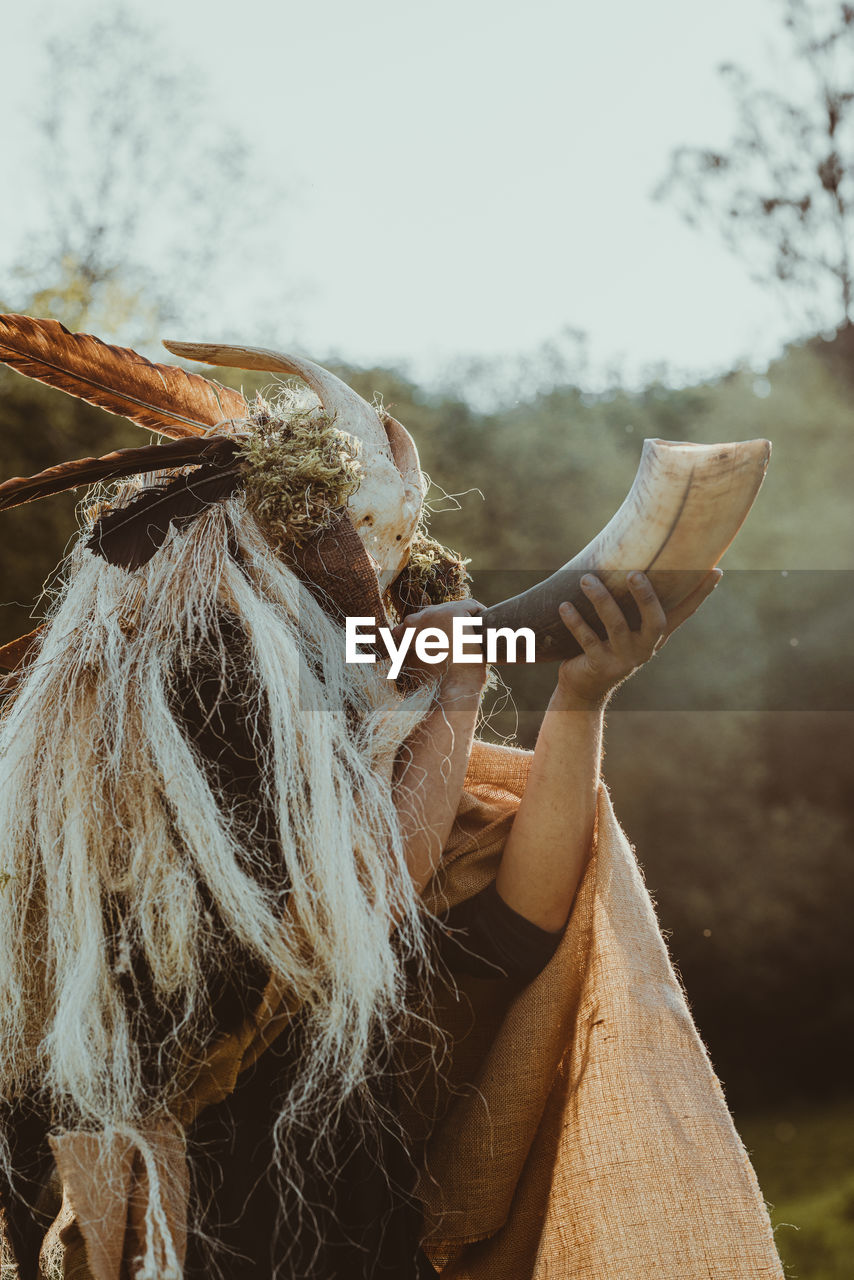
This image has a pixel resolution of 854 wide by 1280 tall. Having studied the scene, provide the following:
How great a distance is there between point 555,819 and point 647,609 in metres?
0.31

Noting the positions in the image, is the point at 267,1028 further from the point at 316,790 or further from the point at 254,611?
the point at 254,611


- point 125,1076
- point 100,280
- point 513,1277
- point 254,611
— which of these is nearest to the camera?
point 125,1076

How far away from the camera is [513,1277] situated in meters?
1.30

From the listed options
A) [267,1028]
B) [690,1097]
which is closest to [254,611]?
[267,1028]

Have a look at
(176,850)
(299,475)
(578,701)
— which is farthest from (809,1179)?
(299,475)

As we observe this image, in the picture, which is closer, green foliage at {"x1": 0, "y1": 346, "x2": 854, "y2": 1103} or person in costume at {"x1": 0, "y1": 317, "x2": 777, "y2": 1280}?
person in costume at {"x1": 0, "y1": 317, "x2": 777, "y2": 1280}

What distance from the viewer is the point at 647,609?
1.17m

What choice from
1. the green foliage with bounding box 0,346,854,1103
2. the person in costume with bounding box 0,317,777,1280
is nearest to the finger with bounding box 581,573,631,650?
the person in costume with bounding box 0,317,777,1280

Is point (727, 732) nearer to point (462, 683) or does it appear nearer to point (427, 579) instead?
point (427, 579)

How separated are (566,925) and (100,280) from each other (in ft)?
10.8

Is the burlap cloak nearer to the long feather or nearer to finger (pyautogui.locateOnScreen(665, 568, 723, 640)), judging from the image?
finger (pyautogui.locateOnScreen(665, 568, 723, 640))

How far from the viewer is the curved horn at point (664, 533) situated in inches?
44.1

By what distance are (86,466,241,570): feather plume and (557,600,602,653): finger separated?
459 millimetres

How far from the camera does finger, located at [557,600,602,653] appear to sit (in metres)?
1.20
